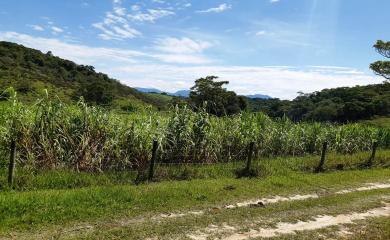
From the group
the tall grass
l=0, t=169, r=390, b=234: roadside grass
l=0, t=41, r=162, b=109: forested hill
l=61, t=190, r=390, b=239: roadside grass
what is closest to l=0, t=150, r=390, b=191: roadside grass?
l=0, t=169, r=390, b=234: roadside grass

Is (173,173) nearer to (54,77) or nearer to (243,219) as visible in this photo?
(243,219)

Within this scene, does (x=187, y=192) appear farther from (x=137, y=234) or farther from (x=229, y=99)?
(x=229, y=99)

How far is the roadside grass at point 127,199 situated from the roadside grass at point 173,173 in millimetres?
474

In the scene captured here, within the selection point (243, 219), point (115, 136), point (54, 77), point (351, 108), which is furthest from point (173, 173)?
point (54, 77)

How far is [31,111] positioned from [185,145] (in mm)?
5054

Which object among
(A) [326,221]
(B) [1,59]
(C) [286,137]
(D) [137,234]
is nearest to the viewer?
(D) [137,234]

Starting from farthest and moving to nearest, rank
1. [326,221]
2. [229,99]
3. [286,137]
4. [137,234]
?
[229,99], [286,137], [326,221], [137,234]

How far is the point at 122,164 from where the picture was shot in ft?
40.3

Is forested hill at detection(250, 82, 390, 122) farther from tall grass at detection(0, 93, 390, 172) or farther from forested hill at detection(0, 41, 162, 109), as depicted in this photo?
tall grass at detection(0, 93, 390, 172)

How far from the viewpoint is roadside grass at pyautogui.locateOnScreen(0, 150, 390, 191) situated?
381 inches

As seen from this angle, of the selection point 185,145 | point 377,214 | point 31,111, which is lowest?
point 377,214

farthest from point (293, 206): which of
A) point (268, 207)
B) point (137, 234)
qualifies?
point (137, 234)

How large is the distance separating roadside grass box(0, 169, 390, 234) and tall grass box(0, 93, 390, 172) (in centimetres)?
189

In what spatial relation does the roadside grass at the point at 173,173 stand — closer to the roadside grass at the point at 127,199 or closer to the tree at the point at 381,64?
the roadside grass at the point at 127,199
